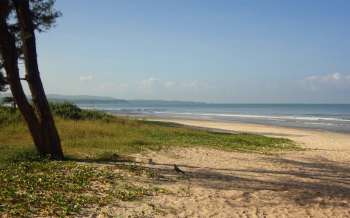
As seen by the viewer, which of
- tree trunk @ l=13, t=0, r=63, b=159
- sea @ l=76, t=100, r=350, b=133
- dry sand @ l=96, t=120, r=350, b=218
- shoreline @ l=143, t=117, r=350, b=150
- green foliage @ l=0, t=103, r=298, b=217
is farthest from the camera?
sea @ l=76, t=100, r=350, b=133

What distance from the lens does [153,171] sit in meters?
11.8

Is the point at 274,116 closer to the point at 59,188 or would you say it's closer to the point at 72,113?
the point at 72,113

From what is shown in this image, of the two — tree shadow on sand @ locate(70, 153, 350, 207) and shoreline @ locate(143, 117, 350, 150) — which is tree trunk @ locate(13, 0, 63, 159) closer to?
tree shadow on sand @ locate(70, 153, 350, 207)

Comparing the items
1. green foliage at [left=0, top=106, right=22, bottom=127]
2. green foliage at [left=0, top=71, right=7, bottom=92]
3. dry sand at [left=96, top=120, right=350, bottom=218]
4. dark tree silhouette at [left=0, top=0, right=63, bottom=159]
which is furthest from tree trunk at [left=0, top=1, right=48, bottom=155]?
green foliage at [left=0, top=106, right=22, bottom=127]

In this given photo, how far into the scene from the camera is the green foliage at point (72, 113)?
27373 mm

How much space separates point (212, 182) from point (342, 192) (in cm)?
277

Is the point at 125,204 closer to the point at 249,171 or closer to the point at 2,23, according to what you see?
the point at 249,171

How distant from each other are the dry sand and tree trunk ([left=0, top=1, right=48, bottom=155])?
9.90ft

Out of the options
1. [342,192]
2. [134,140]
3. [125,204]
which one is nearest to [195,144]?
[134,140]

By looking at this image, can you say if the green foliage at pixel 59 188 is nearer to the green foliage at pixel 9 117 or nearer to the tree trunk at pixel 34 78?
the tree trunk at pixel 34 78

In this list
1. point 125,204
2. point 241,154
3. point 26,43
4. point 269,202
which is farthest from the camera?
point 241,154

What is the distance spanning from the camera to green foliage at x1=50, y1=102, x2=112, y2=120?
27.4 metres

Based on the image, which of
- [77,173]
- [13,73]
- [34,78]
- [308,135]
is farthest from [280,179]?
[308,135]

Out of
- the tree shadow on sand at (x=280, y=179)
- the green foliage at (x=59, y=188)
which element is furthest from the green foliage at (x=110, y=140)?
the tree shadow on sand at (x=280, y=179)
